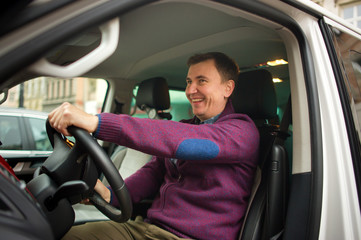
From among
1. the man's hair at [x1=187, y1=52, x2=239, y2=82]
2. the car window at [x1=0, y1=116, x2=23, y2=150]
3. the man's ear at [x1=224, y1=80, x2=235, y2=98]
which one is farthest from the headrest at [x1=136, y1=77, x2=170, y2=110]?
the car window at [x1=0, y1=116, x2=23, y2=150]

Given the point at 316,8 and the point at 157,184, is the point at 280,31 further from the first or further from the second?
the point at 157,184

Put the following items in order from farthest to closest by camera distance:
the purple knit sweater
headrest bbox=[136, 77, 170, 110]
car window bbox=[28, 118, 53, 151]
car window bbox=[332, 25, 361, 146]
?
headrest bbox=[136, 77, 170, 110] < car window bbox=[28, 118, 53, 151] < car window bbox=[332, 25, 361, 146] < the purple knit sweater

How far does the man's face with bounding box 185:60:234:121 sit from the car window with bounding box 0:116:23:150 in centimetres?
114

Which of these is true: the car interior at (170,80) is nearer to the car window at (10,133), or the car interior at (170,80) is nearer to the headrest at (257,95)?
the headrest at (257,95)

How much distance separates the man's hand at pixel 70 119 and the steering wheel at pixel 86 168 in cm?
2

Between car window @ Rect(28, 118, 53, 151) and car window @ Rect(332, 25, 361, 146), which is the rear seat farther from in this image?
car window @ Rect(332, 25, 361, 146)

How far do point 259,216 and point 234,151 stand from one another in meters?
0.33

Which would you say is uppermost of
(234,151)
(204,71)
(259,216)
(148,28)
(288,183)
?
(148,28)

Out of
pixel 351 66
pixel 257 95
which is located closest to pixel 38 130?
pixel 257 95

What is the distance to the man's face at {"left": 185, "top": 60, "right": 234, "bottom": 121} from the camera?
1643 mm

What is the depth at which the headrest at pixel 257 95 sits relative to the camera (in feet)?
5.56

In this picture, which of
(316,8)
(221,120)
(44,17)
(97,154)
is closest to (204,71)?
(221,120)

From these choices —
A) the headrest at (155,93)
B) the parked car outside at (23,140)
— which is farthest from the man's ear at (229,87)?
the parked car outside at (23,140)

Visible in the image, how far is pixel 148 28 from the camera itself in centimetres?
169
